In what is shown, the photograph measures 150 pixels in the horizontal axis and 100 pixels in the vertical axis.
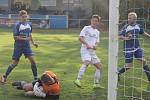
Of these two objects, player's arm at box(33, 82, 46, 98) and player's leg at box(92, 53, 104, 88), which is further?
player's leg at box(92, 53, 104, 88)

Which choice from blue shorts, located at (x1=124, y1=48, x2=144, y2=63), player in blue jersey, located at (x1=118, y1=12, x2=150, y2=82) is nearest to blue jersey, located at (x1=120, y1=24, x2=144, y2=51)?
A: player in blue jersey, located at (x1=118, y1=12, x2=150, y2=82)

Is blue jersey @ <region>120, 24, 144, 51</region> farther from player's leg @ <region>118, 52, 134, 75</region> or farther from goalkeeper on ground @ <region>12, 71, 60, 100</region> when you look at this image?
goalkeeper on ground @ <region>12, 71, 60, 100</region>

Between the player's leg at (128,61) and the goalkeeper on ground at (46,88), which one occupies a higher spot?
the player's leg at (128,61)

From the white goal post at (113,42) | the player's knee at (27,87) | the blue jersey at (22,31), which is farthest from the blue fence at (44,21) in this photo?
the white goal post at (113,42)

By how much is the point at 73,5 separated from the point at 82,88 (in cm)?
4254

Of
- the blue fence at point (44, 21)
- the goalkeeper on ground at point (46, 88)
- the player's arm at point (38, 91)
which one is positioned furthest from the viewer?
the blue fence at point (44, 21)

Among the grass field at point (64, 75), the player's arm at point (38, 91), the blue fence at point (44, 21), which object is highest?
the blue fence at point (44, 21)

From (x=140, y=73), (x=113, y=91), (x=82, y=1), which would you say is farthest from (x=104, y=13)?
(x=113, y=91)

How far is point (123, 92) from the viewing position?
35.5ft

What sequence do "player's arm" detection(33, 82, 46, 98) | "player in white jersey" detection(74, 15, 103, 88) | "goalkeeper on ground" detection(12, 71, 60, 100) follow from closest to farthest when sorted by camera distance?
"goalkeeper on ground" detection(12, 71, 60, 100)
"player's arm" detection(33, 82, 46, 98)
"player in white jersey" detection(74, 15, 103, 88)

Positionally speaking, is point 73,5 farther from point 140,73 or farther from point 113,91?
point 113,91

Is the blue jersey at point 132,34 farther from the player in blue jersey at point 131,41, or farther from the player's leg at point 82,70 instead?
the player's leg at point 82,70

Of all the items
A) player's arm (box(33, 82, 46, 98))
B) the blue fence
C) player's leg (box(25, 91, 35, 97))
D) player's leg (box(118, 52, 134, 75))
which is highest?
the blue fence

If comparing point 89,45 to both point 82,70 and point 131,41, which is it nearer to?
point 82,70
